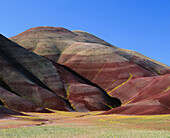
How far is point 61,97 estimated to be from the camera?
4530 inches

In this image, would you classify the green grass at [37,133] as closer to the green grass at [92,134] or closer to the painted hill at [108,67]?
the green grass at [92,134]

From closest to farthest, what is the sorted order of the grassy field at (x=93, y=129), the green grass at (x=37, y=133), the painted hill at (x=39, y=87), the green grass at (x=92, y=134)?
the green grass at (x=92, y=134), the grassy field at (x=93, y=129), the green grass at (x=37, y=133), the painted hill at (x=39, y=87)

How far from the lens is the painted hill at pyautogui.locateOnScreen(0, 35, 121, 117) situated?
10516cm

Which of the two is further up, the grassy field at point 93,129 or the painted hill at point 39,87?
the grassy field at point 93,129

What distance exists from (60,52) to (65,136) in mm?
158423

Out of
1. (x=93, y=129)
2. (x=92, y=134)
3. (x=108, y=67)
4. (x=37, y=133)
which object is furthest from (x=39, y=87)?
(x=92, y=134)

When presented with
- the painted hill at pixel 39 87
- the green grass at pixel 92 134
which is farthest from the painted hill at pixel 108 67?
the green grass at pixel 92 134

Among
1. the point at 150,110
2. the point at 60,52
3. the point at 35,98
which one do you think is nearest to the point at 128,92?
the point at 35,98

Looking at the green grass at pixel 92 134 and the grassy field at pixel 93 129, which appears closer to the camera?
the green grass at pixel 92 134

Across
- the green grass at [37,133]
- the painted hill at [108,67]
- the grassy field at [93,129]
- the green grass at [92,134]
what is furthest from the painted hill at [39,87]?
the green grass at [92,134]

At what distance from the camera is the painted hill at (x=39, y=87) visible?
345ft

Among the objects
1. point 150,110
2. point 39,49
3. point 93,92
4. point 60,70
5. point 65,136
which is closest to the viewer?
point 65,136

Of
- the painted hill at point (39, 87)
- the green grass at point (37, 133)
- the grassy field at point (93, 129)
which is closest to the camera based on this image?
the grassy field at point (93, 129)

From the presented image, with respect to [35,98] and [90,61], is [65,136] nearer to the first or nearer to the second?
[35,98]
